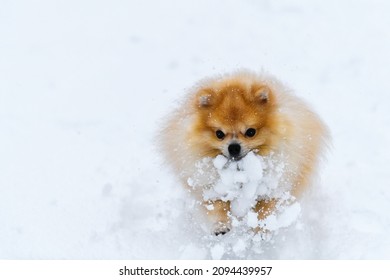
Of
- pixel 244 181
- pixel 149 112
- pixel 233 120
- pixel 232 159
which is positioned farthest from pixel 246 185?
pixel 149 112

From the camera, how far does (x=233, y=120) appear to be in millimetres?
4582

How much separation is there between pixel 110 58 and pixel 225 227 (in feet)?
9.70

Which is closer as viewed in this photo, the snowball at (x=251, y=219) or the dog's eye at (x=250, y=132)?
the dog's eye at (x=250, y=132)

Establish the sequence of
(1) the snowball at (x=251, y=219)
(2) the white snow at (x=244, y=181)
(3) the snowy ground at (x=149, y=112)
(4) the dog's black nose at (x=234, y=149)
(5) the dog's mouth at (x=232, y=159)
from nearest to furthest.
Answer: (4) the dog's black nose at (x=234, y=149), (5) the dog's mouth at (x=232, y=159), (2) the white snow at (x=244, y=181), (1) the snowball at (x=251, y=219), (3) the snowy ground at (x=149, y=112)

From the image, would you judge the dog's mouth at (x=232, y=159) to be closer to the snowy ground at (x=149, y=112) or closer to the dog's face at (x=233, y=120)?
the dog's face at (x=233, y=120)

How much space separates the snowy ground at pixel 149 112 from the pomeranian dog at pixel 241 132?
1.59ft

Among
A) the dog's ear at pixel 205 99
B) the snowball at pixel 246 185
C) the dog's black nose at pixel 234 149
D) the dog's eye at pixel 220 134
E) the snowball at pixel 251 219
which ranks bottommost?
the snowball at pixel 251 219

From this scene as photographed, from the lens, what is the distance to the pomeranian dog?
15.2ft

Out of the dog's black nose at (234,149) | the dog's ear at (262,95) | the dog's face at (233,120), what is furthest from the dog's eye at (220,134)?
the dog's ear at (262,95)

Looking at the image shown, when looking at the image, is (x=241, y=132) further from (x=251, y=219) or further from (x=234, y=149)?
(x=251, y=219)

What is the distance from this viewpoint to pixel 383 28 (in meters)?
7.32

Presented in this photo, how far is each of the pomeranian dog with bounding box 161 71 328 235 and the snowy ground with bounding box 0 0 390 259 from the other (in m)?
0.49

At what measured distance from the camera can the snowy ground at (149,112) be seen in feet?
18.0

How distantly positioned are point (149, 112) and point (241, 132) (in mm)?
2232
